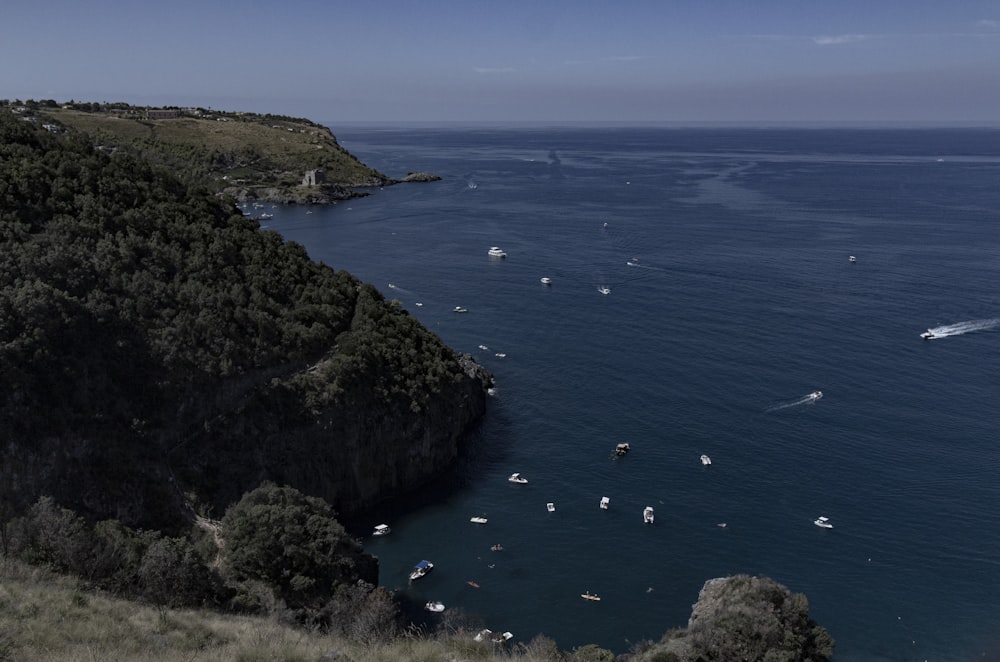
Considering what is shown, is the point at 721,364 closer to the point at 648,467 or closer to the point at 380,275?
the point at 648,467

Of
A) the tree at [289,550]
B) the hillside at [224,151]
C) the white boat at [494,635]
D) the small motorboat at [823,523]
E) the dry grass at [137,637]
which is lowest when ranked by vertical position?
the white boat at [494,635]

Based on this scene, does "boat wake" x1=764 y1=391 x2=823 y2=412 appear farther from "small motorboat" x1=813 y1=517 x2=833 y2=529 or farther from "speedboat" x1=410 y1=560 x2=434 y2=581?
"speedboat" x1=410 y1=560 x2=434 y2=581

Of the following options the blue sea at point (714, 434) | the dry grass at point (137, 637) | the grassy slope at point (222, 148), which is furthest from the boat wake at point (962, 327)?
the grassy slope at point (222, 148)

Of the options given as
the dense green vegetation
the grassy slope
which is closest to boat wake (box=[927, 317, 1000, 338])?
the dense green vegetation

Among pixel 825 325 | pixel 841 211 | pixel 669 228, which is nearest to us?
pixel 825 325

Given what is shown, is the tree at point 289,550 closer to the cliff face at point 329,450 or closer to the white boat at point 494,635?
the cliff face at point 329,450

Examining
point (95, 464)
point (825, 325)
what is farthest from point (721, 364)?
point (95, 464)
